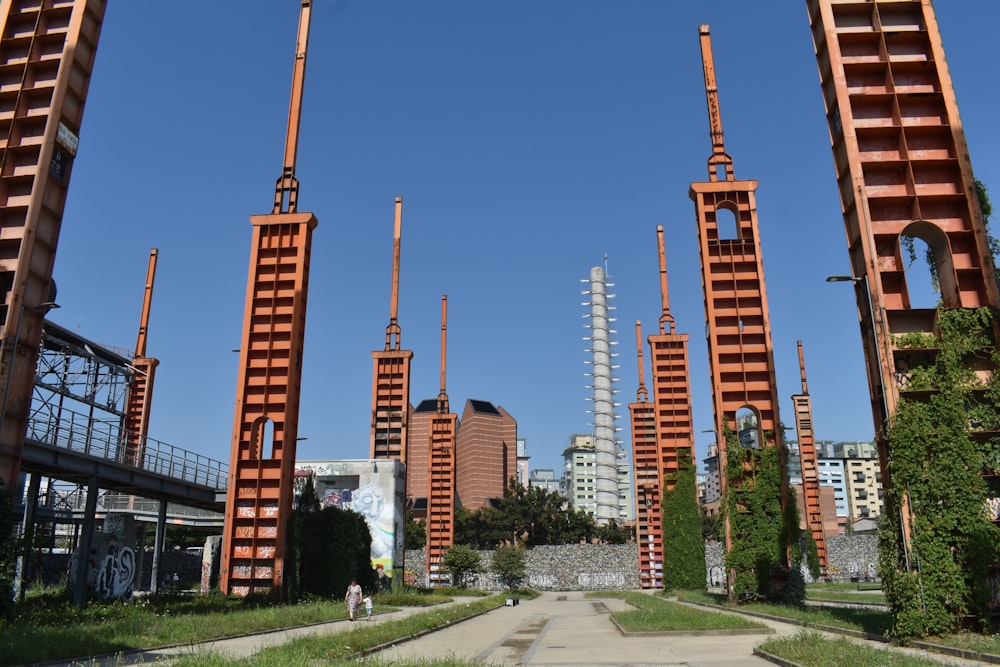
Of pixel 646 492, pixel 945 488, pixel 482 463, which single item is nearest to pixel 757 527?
pixel 945 488

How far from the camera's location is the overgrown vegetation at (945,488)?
61.1ft

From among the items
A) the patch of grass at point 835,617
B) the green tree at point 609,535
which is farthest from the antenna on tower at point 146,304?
the green tree at point 609,535

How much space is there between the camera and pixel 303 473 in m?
63.2

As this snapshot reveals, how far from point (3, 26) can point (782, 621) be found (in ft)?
113

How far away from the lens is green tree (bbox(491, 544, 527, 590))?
252 feet

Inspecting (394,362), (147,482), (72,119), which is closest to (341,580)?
(147,482)

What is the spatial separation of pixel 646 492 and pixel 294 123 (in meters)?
48.6

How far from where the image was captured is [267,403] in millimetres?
36156

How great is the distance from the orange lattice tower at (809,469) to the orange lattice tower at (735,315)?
38.1m

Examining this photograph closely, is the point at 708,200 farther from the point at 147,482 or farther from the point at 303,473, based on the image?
the point at 303,473

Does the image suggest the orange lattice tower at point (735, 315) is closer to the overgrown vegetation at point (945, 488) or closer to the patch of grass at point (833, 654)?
the overgrown vegetation at point (945, 488)

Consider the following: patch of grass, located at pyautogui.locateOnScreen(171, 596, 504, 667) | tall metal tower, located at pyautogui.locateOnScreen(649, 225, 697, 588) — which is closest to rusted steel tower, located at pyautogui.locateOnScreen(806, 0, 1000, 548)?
patch of grass, located at pyautogui.locateOnScreen(171, 596, 504, 667)

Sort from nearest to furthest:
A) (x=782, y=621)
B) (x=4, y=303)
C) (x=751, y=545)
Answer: (x=4, y=303), (x=782, y=621), (x=751, y=545)

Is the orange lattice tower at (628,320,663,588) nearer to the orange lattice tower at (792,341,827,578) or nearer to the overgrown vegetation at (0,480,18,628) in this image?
the orange lattice tower at (792,341,827,578)
